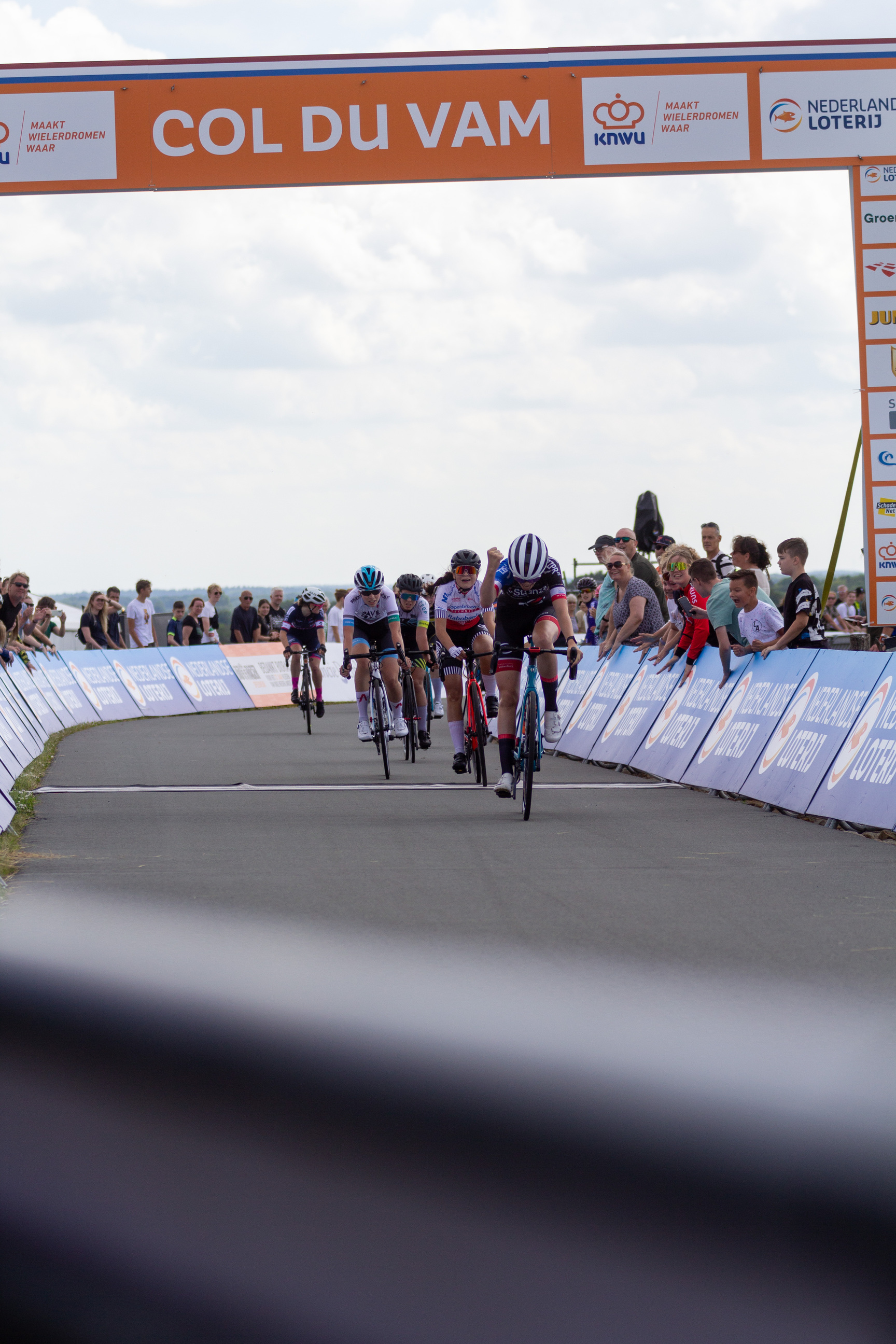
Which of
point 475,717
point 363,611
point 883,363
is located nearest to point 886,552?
point 883,363

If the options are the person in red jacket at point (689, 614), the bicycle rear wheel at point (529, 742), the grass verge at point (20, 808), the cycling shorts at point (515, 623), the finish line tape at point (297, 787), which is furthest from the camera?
the person in red jacket at point (689, 614)

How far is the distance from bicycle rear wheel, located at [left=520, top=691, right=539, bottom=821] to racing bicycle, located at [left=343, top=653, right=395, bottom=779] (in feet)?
11.7

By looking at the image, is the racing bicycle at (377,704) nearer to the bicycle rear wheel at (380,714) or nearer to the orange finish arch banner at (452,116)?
the bicycle rear wheel at (380,714)

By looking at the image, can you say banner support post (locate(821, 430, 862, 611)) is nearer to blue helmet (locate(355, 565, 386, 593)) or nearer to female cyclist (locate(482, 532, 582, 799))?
blue helmet (locate(355, 565, 386, 593))

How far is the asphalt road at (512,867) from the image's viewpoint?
510 centimetres

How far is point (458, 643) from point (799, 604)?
2994 mm

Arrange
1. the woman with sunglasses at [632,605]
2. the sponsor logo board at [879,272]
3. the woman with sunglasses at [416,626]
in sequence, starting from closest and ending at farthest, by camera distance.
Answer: the sponsor logo board at [879,272], the woman with sunglasses at [632,605], the woman with sunglasses at [416,626]

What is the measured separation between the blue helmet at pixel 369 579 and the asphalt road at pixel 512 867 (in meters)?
1.82

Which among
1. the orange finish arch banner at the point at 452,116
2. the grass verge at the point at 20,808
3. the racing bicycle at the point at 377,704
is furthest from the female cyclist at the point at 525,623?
the orange finish arch banner at the point at 452,116

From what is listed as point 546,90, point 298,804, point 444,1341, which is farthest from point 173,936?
point 546,90

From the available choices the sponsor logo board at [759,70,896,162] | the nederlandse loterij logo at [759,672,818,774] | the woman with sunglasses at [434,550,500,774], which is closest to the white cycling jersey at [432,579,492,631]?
the woman with sunglasses at [434,550,500,774]

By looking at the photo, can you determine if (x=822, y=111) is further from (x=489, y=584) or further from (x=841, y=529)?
(x=489, y=584)

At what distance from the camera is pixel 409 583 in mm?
14586

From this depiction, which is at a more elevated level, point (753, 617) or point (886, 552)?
point (886, 552)
